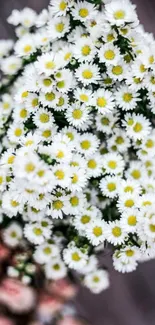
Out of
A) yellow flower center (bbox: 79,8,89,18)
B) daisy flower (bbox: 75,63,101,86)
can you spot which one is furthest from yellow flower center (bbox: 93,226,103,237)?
yellow flower center (bbox: 79,8,89,18)

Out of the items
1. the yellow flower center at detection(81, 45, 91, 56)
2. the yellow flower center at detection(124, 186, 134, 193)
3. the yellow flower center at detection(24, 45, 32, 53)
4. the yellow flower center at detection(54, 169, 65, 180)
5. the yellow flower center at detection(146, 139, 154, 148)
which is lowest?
the yellow flower center at detection(54, 169, 65, 180)

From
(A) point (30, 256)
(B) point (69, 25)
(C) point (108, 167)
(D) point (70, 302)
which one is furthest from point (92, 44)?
(D) point (70, 302)

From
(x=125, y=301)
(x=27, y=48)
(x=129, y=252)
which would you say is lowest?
(x=129, y=252)

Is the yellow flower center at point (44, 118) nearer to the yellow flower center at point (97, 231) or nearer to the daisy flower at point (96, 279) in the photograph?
the yellow flower center at point (97, 231)

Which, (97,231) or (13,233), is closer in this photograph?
(97,231)

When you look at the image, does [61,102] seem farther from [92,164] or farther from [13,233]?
[13,233]

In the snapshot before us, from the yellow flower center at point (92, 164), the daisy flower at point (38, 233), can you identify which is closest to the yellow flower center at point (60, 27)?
the yellow flower center at point (92, 164)

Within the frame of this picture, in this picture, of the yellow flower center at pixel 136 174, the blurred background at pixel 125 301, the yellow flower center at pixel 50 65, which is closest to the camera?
the yellow flower center at pixel 50 65

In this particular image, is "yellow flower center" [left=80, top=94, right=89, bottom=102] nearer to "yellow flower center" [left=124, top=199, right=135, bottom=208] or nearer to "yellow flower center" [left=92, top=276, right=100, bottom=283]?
"yellow flower center" [left=124, top=199, right=135, bottom=208]

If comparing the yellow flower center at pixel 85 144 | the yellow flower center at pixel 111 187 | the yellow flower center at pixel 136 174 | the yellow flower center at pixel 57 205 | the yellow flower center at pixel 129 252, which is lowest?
the yellow flower center at pixel 129 252

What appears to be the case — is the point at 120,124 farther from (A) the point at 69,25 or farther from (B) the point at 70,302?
(B) the point at 70,302

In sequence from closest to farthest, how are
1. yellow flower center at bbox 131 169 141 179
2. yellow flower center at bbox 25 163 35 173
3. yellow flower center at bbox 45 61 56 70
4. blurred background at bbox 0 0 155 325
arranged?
yellow flower center at bbox 25 163 35 173
yellow flower center at bbox 45 61 56 70
yellow flower center at bbox 131 169 141 179
blurred background at bbox 0 0 155 325

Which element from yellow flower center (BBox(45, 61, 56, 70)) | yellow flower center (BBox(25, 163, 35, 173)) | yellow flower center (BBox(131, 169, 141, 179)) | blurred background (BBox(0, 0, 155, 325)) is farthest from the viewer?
blurred background (BBox(0, 0, 155, 325))

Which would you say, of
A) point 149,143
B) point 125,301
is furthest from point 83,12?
point 125,301
